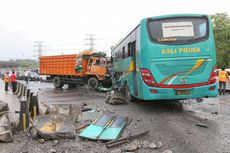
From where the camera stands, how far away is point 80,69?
21.7 metres

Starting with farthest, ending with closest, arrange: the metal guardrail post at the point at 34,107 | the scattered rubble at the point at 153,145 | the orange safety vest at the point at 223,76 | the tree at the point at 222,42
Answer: the tree at the point at 222,42, the orange safety vest at the point at 223,76, the metal guardrail post at the point at 34,107, the scattered rubble at the point at 153,145

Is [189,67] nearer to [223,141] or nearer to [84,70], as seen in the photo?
[223,141]

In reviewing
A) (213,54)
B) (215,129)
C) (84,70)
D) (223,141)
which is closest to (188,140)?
(223,141)

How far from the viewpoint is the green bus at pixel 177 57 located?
9023 mm

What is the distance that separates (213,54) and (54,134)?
5.56 meters

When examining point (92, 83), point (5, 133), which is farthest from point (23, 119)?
point (92, 83)

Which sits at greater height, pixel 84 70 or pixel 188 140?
pixel 84 70

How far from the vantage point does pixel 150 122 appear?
822 cm

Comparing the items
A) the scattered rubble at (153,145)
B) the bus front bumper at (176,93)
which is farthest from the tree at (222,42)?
the scattered rubble at (153,145)

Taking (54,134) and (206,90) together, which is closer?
(54,134)

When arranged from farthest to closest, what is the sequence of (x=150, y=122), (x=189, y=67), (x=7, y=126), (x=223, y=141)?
1. (x=189, y=67)
2. (x=150, y=122)
3. (x=7, y=126)
4. (x=223, y=141)

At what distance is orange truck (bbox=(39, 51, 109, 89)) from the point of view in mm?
20941

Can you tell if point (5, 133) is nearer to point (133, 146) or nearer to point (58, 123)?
point (58, 123)

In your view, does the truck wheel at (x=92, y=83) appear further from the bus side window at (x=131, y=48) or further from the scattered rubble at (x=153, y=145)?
the scattered rubble at (x=153, y=145)
